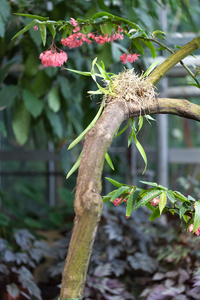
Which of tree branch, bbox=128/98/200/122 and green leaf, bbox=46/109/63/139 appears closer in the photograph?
tree branch, bbox=128/98/200/122

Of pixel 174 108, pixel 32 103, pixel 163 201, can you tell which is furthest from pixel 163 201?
pixel 32 103

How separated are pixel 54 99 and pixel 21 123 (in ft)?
0.41

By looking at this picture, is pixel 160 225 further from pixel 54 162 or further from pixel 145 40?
pixel 54 162

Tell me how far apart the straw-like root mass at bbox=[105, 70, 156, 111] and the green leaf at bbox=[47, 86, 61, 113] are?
62 centimetres

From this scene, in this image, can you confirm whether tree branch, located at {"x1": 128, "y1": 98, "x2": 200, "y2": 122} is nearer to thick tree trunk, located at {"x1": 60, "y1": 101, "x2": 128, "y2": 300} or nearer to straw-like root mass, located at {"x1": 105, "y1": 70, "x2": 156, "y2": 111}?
straw-like root mass, located at {"x1": 105, "y1": 70, "x2": 156, "y2": 111}

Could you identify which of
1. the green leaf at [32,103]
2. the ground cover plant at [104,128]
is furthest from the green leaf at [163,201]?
the green leaf at [32,103]

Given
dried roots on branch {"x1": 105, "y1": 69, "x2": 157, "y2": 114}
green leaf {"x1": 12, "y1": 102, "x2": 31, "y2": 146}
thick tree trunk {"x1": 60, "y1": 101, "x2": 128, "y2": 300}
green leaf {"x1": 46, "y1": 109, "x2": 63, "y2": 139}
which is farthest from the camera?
green leaf {"x1": 46, "y1": 109, "x2": 63, "y2": 139}

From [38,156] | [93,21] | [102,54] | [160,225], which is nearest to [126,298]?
[160,225]

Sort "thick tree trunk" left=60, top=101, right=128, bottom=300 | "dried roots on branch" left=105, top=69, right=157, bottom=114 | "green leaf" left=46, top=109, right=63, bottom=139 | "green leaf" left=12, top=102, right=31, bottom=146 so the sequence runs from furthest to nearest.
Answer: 1. "green leaf" left=46, top=109, right=63, bottom=139
2. "green leaf" left=12, top=102, right=31, bottom=146
3. "dried roots on branch" left=105, top=69, right=157, bottom=114
4. "thick tree trunk" left=60, top=101, right=128, bottom=300

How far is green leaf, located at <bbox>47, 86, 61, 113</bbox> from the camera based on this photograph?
44.1 inches

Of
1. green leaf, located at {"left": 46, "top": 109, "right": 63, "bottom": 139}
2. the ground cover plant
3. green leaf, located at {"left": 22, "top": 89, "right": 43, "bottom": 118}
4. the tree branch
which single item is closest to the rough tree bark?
the ground cover plant

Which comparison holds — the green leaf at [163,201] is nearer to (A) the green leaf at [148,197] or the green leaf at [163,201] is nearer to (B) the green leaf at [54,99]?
(A) the green leaf at [148,197]

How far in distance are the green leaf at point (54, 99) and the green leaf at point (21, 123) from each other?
0.28 feet

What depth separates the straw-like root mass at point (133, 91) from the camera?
1.59 feet
